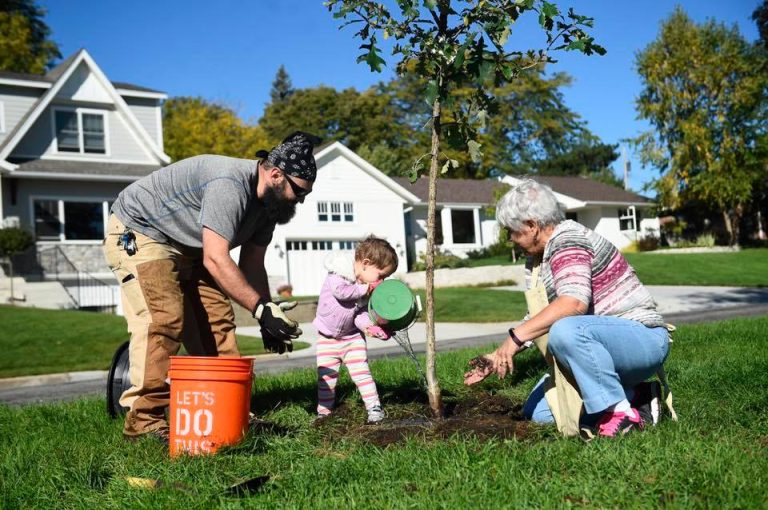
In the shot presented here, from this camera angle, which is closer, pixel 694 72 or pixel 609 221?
pixel 694 72

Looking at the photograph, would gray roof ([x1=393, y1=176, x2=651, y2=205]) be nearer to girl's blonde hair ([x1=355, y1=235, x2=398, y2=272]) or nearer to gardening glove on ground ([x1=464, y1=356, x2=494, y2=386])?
girl's blonde hair ([x1=355, y1=235, x2=398, y2=272])

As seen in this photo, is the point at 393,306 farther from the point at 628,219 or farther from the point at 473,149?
the point at 628,219

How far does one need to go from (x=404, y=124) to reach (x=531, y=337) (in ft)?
161

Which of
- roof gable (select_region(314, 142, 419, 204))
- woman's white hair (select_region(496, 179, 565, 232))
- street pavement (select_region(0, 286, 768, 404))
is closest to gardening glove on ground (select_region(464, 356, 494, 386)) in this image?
woman's white hair (select_region(496, 179, 565, 232))

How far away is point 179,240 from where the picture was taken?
15.4 feet

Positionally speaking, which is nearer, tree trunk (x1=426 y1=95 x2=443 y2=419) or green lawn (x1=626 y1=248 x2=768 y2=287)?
tree trunk (x1=426 y1=95 x2=443 y2=419)

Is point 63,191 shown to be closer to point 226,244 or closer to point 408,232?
point 408,232

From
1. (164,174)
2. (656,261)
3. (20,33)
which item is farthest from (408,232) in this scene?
(164,174)

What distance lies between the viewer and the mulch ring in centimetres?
402

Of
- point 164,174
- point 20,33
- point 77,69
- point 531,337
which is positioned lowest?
point 531,337

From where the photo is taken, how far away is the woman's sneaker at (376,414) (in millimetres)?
4859

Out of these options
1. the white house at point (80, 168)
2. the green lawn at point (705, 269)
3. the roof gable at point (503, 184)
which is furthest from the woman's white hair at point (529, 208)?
the roof gable at point (503, 184)

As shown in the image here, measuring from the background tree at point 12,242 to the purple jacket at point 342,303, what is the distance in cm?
1843

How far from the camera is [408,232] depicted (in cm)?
3609
